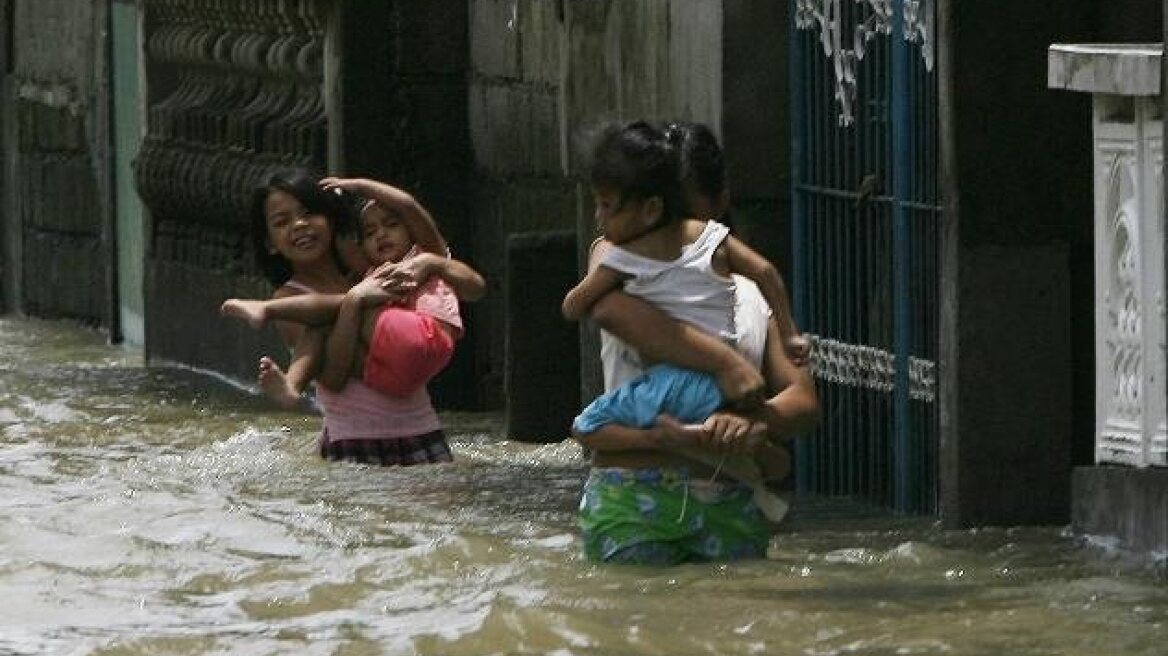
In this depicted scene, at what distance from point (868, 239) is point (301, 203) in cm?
178

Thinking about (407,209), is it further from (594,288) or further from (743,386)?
(743,386)

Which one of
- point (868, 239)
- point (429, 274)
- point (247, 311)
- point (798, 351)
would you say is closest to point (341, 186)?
point (429, 274)

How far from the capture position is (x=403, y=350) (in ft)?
37.2

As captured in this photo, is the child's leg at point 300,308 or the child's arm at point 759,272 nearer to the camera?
the child's arm at point 759,272

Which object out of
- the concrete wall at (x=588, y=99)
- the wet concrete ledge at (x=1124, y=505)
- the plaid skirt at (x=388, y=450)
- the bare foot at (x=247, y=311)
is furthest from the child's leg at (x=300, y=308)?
the wet concrete ledge at (x=1124, y=505)

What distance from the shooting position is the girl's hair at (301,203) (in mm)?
11438

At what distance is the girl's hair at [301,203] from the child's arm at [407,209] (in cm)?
6

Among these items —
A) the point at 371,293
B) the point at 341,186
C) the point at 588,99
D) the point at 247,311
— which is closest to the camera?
the point at 247,311

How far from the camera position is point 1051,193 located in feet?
33.4

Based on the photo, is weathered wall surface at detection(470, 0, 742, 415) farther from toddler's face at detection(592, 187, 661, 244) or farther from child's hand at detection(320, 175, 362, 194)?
toddler's face at detection(592, 187, 661, 244)

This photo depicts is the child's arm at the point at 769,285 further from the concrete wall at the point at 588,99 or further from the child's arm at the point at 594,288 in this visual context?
the concrete wall at the point at 588,99

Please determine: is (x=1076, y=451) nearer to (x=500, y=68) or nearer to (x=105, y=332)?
(x=500, y=68)

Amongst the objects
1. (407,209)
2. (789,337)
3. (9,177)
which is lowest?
(789,337)

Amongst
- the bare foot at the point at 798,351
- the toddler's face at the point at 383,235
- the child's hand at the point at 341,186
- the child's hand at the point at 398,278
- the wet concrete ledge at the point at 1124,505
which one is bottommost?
the wet concrete ledge at the point at 1124,505
